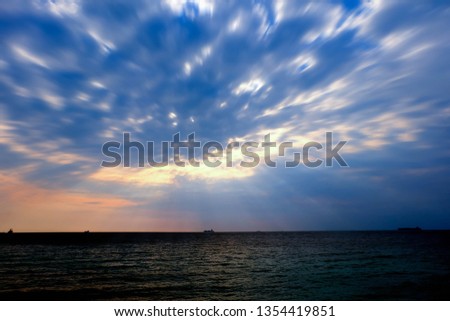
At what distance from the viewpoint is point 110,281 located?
29219mm
